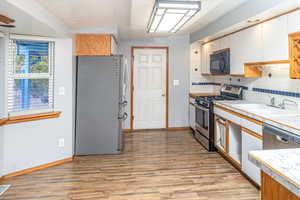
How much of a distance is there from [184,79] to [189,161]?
2527 millimetres

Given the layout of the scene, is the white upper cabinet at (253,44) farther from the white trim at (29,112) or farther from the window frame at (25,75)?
the white trim at (29,112)

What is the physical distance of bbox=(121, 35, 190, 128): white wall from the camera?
542 cm

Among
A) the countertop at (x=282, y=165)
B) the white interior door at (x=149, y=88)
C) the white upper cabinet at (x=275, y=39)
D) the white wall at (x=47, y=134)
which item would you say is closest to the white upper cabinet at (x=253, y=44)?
the white upper cabinet at (x=275, y=39)

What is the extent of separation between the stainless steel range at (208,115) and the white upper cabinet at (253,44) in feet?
3.14

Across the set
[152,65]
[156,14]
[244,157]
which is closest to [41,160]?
[156,14]

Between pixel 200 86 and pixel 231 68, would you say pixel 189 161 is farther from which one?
pixel 200 86

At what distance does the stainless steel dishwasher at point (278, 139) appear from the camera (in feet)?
6.43

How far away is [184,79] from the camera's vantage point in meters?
5.51

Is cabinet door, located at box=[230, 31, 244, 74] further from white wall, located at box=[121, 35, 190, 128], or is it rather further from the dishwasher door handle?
white wall, located at box=[121, 35, 190, 128]

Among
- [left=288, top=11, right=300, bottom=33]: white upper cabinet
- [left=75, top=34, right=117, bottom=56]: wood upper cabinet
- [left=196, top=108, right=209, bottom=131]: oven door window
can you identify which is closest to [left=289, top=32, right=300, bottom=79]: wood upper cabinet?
[left=288, top=11, right=300, bottom=33]: white upper cabinet

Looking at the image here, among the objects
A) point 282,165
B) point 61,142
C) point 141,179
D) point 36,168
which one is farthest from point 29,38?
point 282,165

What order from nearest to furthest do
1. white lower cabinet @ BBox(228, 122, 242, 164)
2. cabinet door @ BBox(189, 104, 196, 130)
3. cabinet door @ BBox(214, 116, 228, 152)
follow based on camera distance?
1. white lower cabinet @ BBox(228, 122, 242, 164)
2. cabinet door @ BBox(214, 116, 228, 152)
3. cabinet door @ BBox(189, 104, 196, 130)

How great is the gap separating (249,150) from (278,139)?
58 cm

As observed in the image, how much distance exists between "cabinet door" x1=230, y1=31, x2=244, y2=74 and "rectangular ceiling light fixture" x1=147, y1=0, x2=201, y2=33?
1023mm
